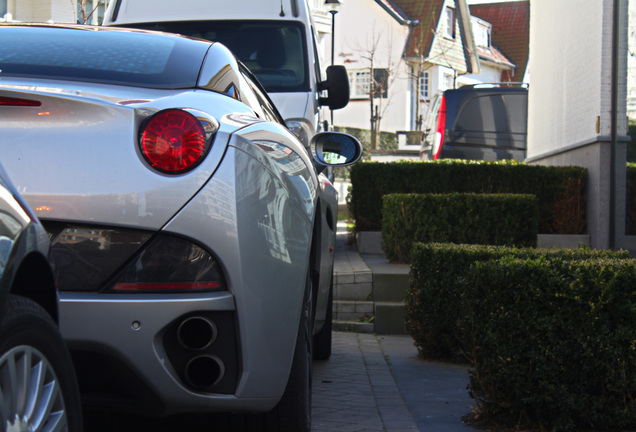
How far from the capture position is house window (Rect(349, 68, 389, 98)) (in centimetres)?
4325

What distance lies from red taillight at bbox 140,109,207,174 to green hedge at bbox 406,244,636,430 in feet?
6.37

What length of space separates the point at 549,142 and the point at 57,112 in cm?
1104

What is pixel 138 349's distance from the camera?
288cm

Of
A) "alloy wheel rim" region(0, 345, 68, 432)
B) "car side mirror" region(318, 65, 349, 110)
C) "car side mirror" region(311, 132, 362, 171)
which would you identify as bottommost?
"alloy wheel rim" region(0, 345, 68, 432)

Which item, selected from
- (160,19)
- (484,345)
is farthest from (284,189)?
(160,19)

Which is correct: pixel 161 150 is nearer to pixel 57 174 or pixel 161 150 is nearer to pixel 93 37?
pixel 57 174

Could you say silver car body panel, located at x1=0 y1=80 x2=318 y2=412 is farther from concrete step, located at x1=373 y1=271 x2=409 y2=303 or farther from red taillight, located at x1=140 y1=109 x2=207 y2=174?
concrete step, located at x1=373 y1=271 x2=409 y2=303

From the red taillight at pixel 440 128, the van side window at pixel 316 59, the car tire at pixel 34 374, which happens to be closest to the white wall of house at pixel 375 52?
the red taillight at pixel 440 128

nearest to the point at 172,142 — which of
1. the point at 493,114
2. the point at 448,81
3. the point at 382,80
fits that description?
the point at 493,114

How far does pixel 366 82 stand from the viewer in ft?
145

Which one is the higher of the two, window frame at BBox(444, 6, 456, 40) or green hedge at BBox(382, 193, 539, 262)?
window frame at BBox(444, 6, 456, 40)

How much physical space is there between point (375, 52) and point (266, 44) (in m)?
36.1

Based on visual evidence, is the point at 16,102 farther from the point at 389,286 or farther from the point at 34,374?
the point at 389,286

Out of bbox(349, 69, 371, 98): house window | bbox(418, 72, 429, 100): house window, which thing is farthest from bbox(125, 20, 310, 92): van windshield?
bbox(418, 72, 429, 100): house window
